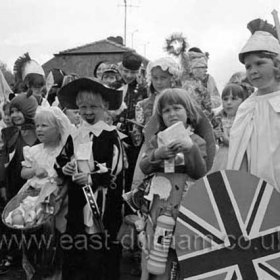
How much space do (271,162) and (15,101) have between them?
9.37 feet

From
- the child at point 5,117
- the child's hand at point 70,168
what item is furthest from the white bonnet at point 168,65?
the child at point 5,117

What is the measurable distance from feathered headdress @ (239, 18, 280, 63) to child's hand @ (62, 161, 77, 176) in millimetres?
1426

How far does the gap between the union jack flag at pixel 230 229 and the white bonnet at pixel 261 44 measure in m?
0.69

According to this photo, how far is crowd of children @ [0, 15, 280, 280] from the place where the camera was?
2732 millimetres

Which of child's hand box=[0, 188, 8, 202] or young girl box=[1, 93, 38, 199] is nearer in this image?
young girl box=[1, 93, 38, 199]

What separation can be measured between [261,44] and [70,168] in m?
1.61

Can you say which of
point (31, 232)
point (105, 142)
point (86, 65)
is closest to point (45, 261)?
point (31, 232)

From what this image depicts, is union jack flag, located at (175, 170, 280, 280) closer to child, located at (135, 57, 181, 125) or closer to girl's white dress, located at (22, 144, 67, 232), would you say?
girl's white dress, located at (22, 144, 67, 232)

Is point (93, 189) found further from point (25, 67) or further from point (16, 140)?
point (25, 67)

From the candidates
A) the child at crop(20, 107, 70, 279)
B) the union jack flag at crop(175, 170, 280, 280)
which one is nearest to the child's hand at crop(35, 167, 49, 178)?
the child at crop(20, 107, 70, 279)

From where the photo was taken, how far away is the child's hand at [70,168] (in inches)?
140

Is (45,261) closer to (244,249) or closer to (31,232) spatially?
(31,232)

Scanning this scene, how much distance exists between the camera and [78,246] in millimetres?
3654

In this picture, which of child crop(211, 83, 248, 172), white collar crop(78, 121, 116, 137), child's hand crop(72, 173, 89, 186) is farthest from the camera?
child crop(211, 83, 248, 172)
